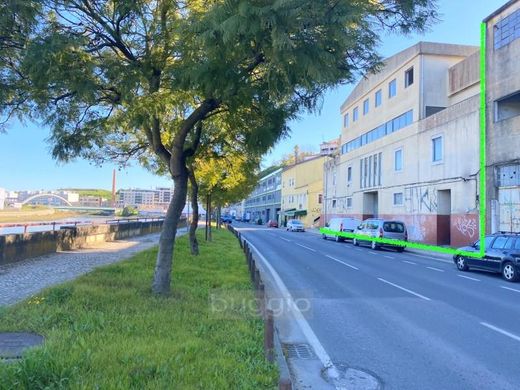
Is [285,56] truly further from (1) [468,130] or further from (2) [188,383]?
(1) [468,130]

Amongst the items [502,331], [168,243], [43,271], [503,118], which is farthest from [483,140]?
[43,271]

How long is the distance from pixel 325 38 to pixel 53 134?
623 cm

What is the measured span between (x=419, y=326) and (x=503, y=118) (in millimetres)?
19874

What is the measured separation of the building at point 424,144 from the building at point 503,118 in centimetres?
175

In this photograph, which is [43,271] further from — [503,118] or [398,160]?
[398,160]

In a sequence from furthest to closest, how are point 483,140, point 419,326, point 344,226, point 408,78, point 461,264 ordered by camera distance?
point 408,78, point 344,226, point 483,140, point 461,264, point 419,326

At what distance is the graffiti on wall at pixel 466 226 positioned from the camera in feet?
84.3

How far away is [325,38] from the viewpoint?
17.0 ft

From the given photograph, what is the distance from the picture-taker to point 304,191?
71938 millimetres

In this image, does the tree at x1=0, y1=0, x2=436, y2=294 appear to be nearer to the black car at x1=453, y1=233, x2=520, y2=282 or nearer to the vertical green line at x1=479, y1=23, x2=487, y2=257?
the black car at x1=453, y1=233, x2=520, y2=282

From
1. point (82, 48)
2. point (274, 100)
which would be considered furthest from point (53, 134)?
point (274, 100)

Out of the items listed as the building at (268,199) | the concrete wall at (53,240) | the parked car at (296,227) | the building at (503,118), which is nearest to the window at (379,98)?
the building at (503,118)

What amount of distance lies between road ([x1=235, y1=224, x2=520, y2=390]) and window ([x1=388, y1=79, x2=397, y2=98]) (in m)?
26.6

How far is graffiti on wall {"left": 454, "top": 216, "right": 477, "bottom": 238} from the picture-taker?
1011 inches
